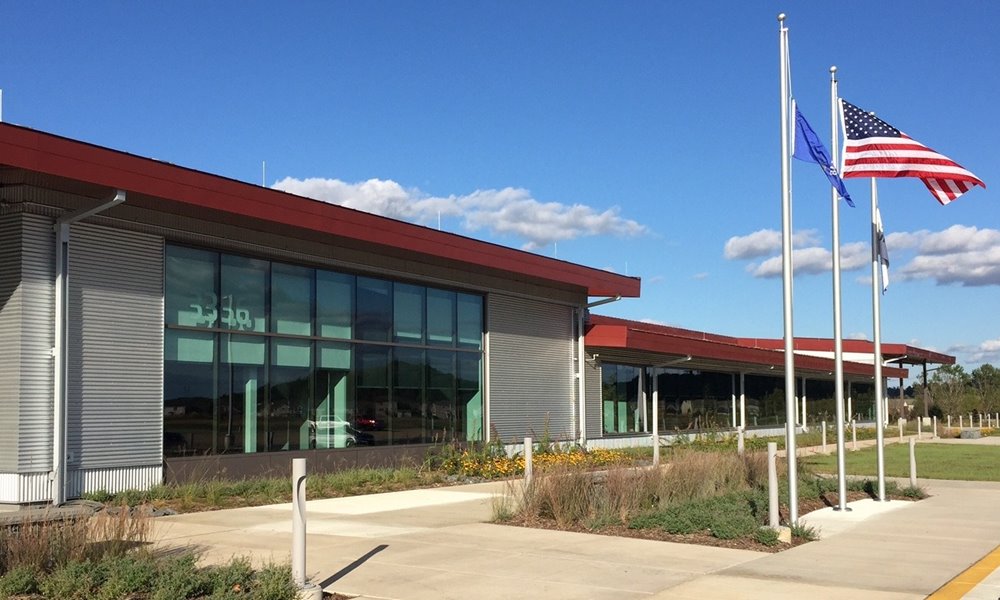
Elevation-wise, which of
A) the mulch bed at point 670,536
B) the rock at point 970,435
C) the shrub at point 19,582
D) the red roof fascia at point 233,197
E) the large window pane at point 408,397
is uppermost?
the red roof fascia at point 233,197

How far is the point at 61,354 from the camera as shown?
53.6 ft

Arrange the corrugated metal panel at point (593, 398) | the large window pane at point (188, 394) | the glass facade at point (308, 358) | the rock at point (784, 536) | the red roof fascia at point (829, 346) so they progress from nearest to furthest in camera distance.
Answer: the rock at point (784, 536) → the large window pane at point (188, 394) → the glass facade at point (308, 358) → the corrugated metal panel at point (593, 398) → the red roof fascia at point (829, 346)

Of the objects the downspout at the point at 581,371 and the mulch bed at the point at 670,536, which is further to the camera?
the downspout at the point at 581,371

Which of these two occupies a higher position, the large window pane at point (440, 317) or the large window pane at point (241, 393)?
the large window pane at point (440, 317)

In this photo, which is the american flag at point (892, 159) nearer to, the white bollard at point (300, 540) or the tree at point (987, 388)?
the white bollard at point (300, 540)

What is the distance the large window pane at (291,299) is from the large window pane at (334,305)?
0.99ft

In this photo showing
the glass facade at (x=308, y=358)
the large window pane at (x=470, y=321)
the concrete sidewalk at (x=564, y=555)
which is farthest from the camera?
the large window pane at (x=470, y=321)

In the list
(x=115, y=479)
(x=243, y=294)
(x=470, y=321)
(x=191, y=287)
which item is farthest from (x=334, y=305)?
(x=115, y=479)

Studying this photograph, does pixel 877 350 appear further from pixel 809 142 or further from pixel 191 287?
pixel 191 287

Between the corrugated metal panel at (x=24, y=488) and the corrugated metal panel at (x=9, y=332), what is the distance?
0.17 m

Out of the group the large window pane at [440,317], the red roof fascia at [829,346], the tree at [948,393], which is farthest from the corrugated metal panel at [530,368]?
the tree at [948,393]

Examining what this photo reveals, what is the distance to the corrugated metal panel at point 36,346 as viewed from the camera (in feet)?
52.7

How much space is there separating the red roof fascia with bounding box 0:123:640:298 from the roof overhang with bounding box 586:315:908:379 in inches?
149

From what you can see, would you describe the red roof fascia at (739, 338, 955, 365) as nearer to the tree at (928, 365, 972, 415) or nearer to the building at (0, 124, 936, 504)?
the tree at (928, 365, 972, 415)
